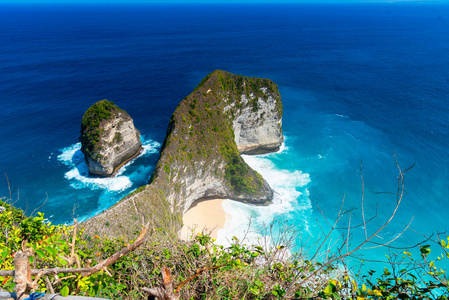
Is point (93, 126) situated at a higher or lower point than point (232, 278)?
lower

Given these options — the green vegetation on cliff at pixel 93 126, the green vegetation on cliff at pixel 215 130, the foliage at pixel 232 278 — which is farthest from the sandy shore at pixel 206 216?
the foliage at pixel 232 278

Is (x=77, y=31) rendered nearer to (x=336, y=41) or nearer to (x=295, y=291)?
(x=336, y=41)

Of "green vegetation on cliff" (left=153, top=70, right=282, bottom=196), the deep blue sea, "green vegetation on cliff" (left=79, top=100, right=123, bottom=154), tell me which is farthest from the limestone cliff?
"green vegetation on cliff" (left=79, top=100, right=123, bottom=154)

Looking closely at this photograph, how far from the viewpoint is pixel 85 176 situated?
3812cm

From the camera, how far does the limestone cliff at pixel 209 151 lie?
23.8 m

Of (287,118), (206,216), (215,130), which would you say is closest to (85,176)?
(206,216)

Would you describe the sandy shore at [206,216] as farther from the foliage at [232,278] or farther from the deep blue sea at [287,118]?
the foliage at [232,278]

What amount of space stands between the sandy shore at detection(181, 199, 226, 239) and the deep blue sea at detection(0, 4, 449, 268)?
1.74m

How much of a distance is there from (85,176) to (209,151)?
1990cm

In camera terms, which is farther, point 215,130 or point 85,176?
point 85,176

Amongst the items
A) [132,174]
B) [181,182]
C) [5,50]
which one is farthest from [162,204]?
[5,50]

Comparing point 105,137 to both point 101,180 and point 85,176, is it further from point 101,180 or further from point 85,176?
point 85,176

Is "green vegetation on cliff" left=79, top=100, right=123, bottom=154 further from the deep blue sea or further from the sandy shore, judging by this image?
the sandy shore

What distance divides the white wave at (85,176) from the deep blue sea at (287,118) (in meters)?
0.21
